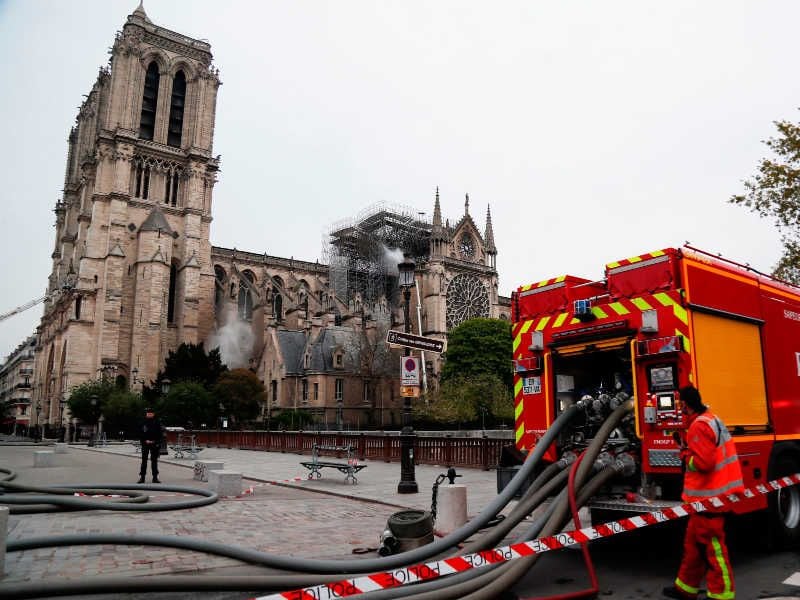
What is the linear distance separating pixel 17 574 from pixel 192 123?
61.6 metres

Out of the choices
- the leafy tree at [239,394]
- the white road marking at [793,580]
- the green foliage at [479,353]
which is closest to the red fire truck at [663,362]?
the white road marking at [793,580]

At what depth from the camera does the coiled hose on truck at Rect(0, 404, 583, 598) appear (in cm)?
488

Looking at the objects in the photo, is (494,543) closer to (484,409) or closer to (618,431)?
(618,431)

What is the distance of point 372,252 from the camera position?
71875mm

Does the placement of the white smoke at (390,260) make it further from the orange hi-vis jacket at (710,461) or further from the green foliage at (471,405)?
the orange hi-vis jacket at (710,461)

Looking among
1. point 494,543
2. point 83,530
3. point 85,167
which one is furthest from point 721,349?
point 85,167

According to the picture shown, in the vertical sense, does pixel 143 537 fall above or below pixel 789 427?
below

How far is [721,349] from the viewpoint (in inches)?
259

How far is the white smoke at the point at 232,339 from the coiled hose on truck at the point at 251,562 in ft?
178

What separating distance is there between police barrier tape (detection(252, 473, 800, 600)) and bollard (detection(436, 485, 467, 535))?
2.79m

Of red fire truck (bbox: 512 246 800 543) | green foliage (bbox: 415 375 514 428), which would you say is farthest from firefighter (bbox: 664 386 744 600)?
green foliage (bbox: 415 375 514 428)

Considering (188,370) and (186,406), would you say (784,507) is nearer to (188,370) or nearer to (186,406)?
(186,406)

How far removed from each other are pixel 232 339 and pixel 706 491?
5860 cm

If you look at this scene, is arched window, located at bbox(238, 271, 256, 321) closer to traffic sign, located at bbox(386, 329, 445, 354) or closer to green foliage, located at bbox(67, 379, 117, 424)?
green foliage, located at bbox(67, 379, 117, 424)
